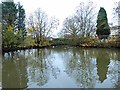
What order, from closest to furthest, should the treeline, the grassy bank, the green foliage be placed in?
the green foliage
the grassy bank
the treeline

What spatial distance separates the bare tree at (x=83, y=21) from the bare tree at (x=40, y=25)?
10.9ft

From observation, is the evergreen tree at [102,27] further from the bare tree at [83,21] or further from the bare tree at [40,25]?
the bare tree at [40,25]

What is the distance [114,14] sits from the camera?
22.9m

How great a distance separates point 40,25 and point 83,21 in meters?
6.16

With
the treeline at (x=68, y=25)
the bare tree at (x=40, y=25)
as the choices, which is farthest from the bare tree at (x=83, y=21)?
the bare tree at (x=40, y=25)

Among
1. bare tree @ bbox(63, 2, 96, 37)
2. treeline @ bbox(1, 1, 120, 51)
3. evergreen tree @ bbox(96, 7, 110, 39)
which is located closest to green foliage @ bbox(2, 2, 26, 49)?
treeline @ bbox(1, 1, 120, 51)

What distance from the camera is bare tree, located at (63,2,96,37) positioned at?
30.9m

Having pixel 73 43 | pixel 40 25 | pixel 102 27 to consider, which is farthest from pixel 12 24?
pixel 102 27

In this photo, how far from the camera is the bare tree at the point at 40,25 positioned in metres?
31.0

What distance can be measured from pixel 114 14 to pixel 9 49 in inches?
442

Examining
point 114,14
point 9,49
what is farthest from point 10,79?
point 114,14

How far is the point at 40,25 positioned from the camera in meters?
31.7

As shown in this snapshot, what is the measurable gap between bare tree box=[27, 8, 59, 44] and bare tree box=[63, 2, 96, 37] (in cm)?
334

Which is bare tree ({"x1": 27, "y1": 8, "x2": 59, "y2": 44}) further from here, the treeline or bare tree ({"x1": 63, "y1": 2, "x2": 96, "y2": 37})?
bare tree ({"x1": 63, "y1": 2, "x2": 96, "y2": 37})
